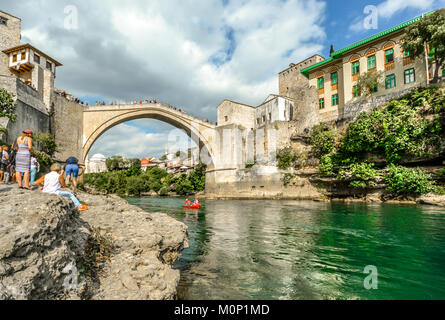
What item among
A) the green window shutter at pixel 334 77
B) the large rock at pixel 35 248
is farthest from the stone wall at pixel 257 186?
the large rock at pixel 35 248

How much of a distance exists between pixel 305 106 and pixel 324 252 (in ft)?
76.0

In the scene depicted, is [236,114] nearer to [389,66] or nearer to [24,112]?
[389,66]

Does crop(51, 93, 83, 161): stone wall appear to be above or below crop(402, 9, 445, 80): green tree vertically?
below

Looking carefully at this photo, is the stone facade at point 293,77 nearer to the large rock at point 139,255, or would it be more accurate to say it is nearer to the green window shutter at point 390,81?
the green window shutter at point 390,81

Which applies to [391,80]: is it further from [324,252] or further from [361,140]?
[324,252]

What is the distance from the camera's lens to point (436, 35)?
15.8 meters

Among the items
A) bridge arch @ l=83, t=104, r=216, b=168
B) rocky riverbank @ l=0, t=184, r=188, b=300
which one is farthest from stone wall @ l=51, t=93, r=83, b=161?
rocky riverbank @ l=0, t=184, r=188, b=300

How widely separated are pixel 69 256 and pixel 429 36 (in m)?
23.1

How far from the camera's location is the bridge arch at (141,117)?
22516mm

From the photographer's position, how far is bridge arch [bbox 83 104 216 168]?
22.5 m

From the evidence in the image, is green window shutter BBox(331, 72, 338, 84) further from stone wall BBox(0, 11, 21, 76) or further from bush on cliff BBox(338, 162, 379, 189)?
stone wall BBox(0, 11, 21, 76)

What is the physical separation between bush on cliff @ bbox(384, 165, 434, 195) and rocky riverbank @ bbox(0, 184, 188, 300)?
17.4 m

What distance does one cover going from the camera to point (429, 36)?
16719 millimetres

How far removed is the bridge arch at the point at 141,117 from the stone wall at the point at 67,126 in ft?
2.30
